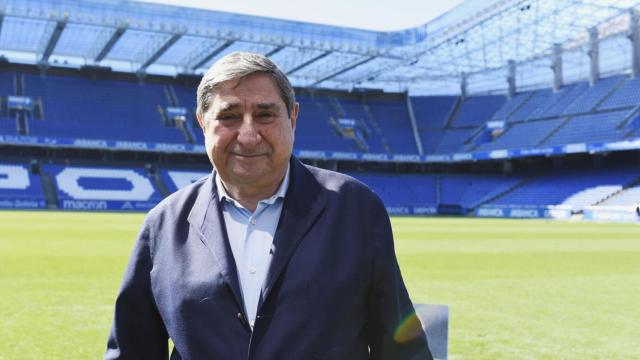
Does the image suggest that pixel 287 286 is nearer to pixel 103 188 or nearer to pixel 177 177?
pixel 103 188

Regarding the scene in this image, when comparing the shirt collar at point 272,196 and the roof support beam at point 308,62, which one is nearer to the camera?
the shirt collar at point 272,196

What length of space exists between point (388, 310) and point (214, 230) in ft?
2.39

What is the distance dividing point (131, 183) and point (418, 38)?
26368mm

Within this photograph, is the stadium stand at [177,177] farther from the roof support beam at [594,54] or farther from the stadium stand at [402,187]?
the roof support beam at [594,54]

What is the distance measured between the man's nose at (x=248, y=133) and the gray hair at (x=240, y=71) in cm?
16

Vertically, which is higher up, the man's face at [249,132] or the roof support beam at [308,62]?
the roof support beam at [308,62]

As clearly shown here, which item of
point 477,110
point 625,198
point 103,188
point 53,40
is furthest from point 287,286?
point 477,110

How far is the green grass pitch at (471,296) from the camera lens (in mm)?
6410

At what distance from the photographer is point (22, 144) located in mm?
50344

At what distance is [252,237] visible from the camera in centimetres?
Result: 239

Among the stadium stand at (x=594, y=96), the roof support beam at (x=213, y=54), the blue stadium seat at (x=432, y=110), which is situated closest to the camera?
the roof support beam at (x=213, y=54)

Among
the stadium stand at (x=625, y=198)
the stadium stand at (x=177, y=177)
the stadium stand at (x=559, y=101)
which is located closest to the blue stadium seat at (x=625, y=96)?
the stadium stand at (x=559, y=101)

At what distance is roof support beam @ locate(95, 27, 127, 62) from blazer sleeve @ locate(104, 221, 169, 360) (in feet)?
144

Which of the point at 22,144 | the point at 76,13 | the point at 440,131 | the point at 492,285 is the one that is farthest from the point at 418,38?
the point at 492,285
